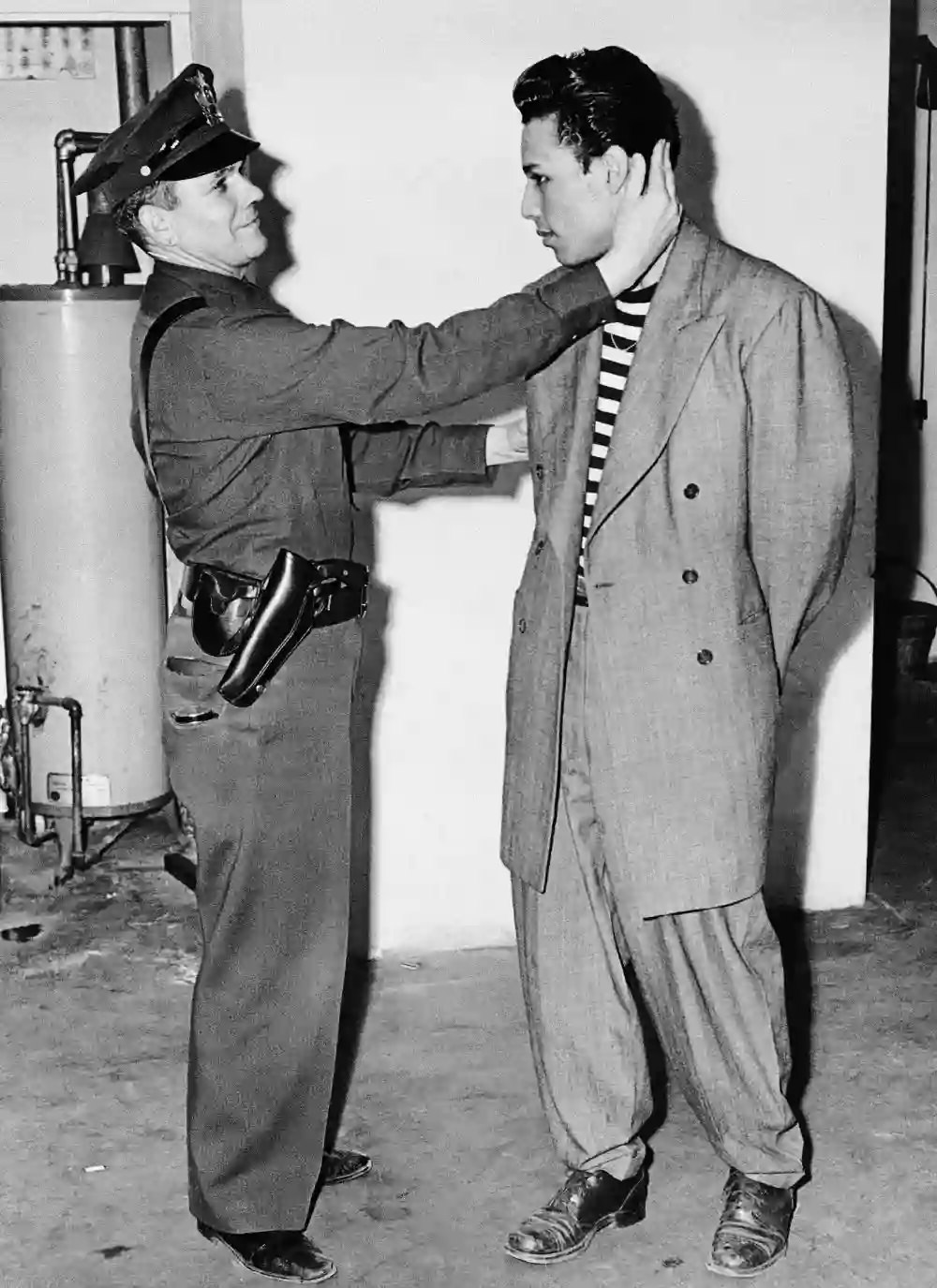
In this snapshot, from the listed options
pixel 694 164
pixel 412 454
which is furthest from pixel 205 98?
pixel 694 164

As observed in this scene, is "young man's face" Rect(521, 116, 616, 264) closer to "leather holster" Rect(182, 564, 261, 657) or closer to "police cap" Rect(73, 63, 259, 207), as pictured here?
→ "police cap" Rect(73, 63, 259, 207)

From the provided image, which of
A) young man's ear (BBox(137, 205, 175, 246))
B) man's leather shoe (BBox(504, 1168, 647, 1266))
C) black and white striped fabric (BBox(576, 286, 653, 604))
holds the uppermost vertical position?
young man's ear (BBox(137, 205, 175, 246))

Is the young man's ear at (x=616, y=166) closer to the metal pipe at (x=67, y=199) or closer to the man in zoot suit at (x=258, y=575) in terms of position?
the man in zoot suit at (x=258, y=575)

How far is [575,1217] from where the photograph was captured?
9.45 feet

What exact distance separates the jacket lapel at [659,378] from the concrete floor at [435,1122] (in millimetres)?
1210

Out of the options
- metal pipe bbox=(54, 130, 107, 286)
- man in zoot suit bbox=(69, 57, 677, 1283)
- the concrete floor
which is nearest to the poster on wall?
metal pipe bbox=(54, 130, 107, 286)

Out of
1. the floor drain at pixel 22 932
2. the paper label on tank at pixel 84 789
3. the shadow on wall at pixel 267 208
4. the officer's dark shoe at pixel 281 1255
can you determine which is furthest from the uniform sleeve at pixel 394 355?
the paper label on tank at pixel 84 789

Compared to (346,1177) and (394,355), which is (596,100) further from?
(346,1177)

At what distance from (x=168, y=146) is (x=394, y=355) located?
0.51 meters

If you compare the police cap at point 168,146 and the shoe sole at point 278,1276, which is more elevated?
the police cap at point 168,146

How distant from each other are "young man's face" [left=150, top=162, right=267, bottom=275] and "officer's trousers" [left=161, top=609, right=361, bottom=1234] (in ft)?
1.93

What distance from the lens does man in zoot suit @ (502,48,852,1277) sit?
267 cm

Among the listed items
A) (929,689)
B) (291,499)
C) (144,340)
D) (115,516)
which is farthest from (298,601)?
(929,689)

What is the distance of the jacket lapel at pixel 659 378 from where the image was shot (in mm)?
2664
